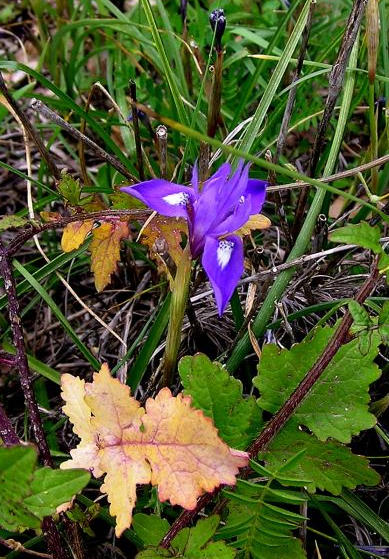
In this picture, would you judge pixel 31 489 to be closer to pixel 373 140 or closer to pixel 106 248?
pixel 106 248

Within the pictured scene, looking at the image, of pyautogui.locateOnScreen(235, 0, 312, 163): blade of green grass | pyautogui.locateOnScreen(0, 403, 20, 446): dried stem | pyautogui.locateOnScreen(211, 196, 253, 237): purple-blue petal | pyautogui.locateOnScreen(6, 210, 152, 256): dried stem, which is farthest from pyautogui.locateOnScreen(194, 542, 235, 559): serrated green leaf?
pyautogui.locateOnScreen(235, 0, 312, 163): blade of green grass

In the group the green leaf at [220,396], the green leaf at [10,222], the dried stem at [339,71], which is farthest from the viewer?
the dried stem at [339,71]

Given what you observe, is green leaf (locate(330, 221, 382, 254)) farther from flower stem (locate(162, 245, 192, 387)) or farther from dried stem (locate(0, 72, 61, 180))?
dried stem (locate(0, 72, 61, 180))

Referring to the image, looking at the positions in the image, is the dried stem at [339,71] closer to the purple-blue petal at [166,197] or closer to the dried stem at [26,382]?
the purple-blue petal at [166,197]

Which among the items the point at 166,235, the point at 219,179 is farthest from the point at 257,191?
the point at 166,235

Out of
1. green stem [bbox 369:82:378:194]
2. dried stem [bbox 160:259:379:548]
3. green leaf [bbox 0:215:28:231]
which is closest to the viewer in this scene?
dried stem [bbox 160:259:379:548]

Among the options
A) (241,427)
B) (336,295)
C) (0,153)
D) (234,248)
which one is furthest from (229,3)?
(241,427)

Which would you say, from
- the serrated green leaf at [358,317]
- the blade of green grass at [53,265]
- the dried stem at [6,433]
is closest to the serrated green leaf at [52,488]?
the dried stem at [6,433]
